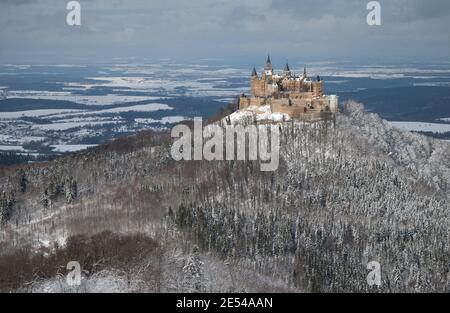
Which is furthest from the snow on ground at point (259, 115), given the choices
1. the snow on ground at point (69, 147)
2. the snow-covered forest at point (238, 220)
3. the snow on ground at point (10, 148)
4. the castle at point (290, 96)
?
the snow on ground at point (10, 148)

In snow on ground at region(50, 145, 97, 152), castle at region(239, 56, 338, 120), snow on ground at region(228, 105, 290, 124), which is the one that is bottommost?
snow on ground at region(50, 145, 97, 152)

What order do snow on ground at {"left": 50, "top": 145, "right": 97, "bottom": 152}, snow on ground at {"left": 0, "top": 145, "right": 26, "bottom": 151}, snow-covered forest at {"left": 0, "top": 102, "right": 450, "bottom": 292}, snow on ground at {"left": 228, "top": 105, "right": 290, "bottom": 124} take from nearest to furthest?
snow-covered forest at {"left": 0, "top": 102, "right": 450, "bottom": 292}, snow on ground at {"left": 228, "top": 105, "right": 290, "bottom": 124}, snow on ground at {"left": 50, "top": 145, "right": 97, "bottom": 152}, snow on ground at {"left": 0, "top": 145, "right": 26, "bottom": 151}

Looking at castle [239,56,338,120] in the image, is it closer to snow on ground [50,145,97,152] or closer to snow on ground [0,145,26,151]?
snow on ground [50,145,97,152]

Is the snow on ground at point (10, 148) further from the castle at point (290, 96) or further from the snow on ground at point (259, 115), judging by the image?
the snow on ground at point (259, 115)

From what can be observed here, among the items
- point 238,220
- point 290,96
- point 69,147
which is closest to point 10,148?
point 69,147

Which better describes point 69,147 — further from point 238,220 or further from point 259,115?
point 238,220

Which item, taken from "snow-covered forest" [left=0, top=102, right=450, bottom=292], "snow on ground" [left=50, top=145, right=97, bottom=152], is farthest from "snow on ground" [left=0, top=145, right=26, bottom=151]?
"snow-covered forest" [left=0, top=102, right=450, bottom=292]
